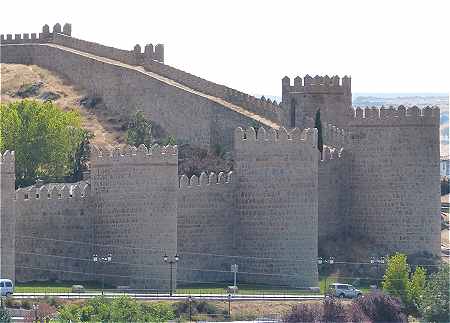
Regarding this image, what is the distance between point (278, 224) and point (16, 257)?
30.1 feet

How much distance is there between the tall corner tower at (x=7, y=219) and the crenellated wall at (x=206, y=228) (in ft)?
20.7

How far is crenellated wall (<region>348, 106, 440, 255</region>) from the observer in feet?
301

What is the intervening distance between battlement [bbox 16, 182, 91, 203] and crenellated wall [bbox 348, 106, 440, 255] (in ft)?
39.1

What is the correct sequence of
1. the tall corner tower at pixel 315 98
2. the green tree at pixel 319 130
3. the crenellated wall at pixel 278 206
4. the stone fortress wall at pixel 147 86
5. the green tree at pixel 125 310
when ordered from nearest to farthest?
1. the green tree at pixel 125 310
2. the crenellated wall at pixel 278 206
3. the green tree at pixel 319 130
4. the tall corner tower at pixel 315 98
5. the stone fortress wall at pixel 147 86

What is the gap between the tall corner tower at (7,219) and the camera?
81125 millimetres

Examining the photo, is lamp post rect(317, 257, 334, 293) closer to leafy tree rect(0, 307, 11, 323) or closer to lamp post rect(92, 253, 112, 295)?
lamp post rect(92, 253, 112, 295)

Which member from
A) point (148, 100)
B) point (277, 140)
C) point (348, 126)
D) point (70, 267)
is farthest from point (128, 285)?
point (148, 100)

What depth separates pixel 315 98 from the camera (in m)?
97.6

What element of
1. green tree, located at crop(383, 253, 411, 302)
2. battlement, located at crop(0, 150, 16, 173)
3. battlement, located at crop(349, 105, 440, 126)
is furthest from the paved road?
battlement, located at crop(349, 105, 440, 126)

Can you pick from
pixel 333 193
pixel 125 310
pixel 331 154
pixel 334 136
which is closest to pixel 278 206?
pixel 333 193

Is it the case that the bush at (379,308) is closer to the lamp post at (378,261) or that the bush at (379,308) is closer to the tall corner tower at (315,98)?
the lamp post at (378,261)

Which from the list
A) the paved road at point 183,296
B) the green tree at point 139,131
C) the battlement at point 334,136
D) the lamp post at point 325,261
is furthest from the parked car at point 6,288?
the green tree at point 139,131

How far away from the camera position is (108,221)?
84062mm

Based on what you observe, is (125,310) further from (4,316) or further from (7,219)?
(7,219)
